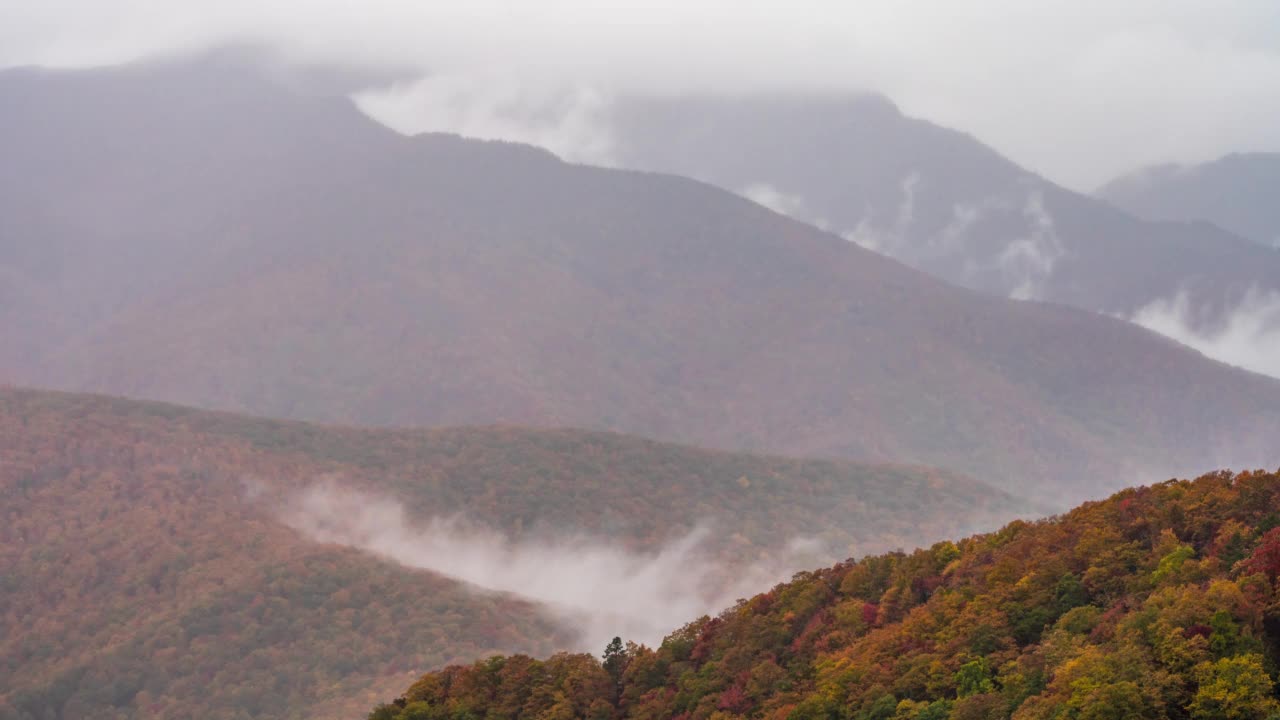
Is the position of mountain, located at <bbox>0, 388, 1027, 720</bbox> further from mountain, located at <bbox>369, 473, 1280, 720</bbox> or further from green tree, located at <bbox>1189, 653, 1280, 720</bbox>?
green tree, located at <bbox>1189, 653, 1280, 720</bbox>

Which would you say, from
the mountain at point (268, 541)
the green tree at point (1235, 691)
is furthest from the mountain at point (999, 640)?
the mountain at point (268, 541)

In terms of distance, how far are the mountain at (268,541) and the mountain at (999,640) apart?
57668 millimetres

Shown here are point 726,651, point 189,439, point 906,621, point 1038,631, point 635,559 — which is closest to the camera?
point 1038,631

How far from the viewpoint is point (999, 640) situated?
5244 cm

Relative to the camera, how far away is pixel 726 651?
64500mm

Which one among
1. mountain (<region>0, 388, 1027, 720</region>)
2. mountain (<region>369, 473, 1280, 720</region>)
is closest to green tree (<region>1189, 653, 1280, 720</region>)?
mountain (<region>369, 473, 1280, 720</region>)

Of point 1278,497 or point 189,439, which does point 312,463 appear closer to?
point 189,439

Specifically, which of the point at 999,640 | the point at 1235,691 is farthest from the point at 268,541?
the point at 1235,691

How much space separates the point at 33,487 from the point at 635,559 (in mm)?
72074

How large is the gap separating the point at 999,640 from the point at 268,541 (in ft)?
358

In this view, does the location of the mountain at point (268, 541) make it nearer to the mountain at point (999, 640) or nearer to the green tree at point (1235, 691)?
the mountain at point (999, 640)

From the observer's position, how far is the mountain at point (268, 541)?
12412 cm

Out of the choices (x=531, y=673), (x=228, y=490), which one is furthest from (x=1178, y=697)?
(x=228, y=490)

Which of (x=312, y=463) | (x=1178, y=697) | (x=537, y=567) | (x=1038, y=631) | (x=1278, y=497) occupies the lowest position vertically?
(x=1178, y=697)
